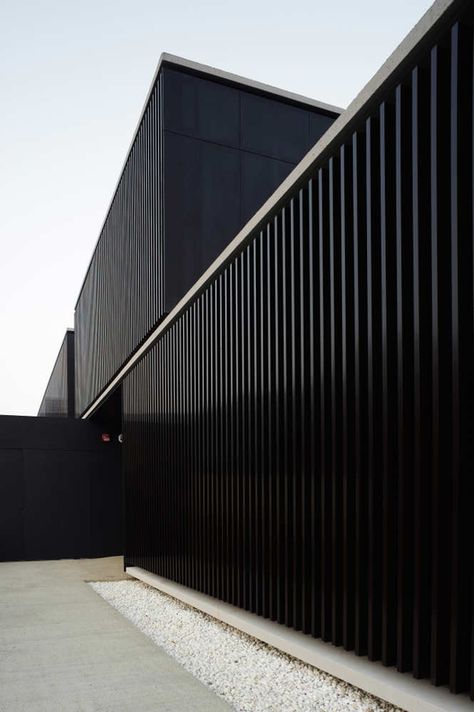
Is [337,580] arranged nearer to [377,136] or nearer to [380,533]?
[380,533]

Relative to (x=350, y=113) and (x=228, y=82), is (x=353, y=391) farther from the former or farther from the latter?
(x=228, y=82)

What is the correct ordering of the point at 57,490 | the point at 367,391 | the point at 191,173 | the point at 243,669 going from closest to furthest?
1. the point at 367,391
2. the point at 243,669
3. the point at 191,173
4. the point at 57,490

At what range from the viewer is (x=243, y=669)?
4977mm

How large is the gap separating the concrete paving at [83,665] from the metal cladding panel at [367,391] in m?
1.08

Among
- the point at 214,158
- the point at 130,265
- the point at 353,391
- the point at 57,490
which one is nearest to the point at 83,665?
the point at 353,391

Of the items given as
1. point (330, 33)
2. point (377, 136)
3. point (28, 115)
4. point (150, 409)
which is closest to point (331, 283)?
point (377, 136)

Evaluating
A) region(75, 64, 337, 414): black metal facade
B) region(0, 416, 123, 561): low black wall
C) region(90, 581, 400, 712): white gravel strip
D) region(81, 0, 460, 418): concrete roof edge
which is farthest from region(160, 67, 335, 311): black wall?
region(0, 416, 123, 561): low black wall

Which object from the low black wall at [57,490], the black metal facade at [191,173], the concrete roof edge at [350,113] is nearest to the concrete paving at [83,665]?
the concrete roof edge at [350,113]

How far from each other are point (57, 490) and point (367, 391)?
13.7 m

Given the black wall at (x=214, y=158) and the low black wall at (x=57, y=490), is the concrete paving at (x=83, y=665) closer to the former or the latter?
the black wall at (x=214, y=158)

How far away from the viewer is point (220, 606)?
22.3ft

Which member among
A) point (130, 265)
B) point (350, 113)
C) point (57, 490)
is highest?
point (350, 113)

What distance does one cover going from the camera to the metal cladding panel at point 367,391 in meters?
3.55

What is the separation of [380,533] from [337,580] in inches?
26.6
